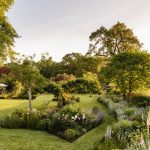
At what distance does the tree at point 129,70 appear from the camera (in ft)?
75.1

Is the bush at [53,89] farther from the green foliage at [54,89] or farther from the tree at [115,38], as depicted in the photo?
the tree at [115,38]

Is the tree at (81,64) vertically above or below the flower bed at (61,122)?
above

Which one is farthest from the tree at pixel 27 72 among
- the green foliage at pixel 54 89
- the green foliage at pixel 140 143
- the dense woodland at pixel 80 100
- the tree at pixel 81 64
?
the tree at pixel 81 64

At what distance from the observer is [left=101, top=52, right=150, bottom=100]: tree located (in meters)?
22.9

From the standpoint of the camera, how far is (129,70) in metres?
23.3

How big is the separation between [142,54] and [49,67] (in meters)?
35.6

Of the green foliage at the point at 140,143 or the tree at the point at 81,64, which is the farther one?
the tree at the point at 81,64

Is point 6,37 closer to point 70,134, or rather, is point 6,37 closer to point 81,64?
point 70,134

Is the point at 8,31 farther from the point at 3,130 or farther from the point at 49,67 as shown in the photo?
the point at 49,67

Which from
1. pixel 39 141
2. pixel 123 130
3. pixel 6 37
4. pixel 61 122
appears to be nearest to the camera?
pixel 123 130

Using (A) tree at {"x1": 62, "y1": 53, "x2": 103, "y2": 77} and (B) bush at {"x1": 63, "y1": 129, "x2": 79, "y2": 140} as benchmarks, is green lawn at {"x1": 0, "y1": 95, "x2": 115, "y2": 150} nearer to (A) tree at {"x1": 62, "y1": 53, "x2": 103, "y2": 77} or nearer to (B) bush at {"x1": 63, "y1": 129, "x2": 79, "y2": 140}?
(B) bush at {"x1": 63, "y1": 129, "x2": 79, "y2": 140}

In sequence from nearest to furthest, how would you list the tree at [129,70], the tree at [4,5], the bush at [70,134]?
the bush at [70,134], the tree at [129,70], the tree at [4,5]

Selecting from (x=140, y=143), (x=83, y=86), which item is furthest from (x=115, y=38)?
(x=140, y=143)

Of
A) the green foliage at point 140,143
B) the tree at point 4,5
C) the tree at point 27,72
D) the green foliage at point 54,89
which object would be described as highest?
the tree at point 4,5
